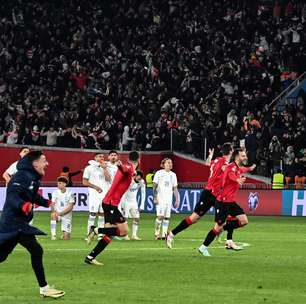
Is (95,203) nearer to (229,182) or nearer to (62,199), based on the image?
(62,199)

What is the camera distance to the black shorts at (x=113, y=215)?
20.8 m

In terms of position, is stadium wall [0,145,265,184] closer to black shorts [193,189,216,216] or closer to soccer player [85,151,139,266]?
black shorts [193,189,216,216]

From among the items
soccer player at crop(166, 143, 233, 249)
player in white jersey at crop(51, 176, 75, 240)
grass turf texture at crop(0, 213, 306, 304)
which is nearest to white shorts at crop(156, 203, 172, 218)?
grass turf texture at crop(0, 213, 306, 304)

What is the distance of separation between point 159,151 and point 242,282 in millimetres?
30747

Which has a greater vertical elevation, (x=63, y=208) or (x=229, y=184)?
(x=229, y=184)

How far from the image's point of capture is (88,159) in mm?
48125

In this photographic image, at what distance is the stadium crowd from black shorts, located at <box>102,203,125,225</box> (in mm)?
21823

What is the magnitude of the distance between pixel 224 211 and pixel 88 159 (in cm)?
2590

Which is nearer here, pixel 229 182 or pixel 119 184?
pixel 119 184

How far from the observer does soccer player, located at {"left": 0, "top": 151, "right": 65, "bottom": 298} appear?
49.1 ft

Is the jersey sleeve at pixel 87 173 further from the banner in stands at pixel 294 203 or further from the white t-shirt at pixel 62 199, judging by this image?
the banner in stands at pixel 294 203

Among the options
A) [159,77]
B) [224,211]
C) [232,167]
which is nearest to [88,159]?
[159,77]

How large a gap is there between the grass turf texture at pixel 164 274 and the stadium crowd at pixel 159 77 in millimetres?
17155

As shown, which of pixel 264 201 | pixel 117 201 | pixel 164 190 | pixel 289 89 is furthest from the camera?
pixel 289 89
